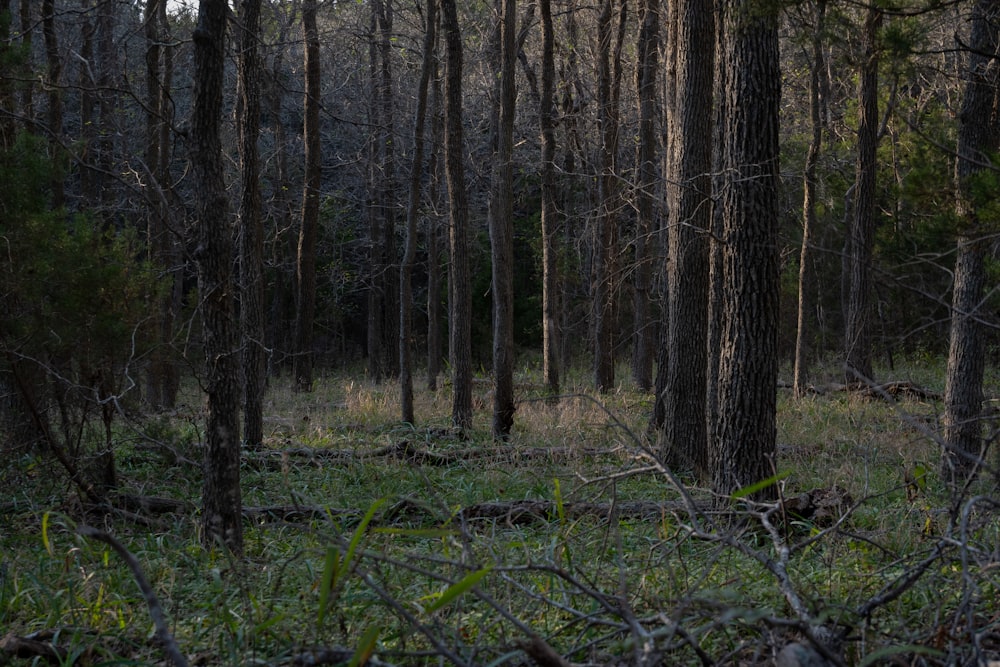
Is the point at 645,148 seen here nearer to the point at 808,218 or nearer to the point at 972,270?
the point at 808,218

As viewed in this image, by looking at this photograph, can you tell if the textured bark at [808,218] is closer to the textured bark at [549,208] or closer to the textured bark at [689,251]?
the textured bark at [549,208]

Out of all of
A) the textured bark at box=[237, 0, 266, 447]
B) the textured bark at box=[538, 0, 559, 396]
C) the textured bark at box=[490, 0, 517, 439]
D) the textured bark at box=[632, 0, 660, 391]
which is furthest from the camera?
the textured bark at box=[538, 0, 559, 396]

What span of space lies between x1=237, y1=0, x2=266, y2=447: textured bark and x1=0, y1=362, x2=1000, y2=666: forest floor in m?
0.68

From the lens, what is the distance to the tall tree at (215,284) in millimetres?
5391

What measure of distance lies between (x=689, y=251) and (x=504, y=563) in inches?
244

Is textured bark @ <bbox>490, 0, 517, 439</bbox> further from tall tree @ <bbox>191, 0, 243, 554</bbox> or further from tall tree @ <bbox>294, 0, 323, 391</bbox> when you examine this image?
tall tree @ <bbox>191, 0, 243, 554</bbox>

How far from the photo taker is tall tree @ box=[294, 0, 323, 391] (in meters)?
15.9

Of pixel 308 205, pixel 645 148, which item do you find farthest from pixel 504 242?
pixel 308 205

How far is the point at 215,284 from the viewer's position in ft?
17.6

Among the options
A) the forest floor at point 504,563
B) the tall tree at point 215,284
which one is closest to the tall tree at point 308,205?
the forest floor at point 504,563

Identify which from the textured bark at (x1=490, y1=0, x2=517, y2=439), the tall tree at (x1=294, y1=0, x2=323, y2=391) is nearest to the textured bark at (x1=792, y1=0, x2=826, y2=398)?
the textured bark at (x1=490, y1=0, x2=517, y2=439)

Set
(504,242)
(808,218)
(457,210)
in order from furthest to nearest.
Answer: (808,218)
(504,242)
(457,210)

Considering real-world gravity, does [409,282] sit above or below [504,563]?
above

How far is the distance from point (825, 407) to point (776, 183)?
370 inches
